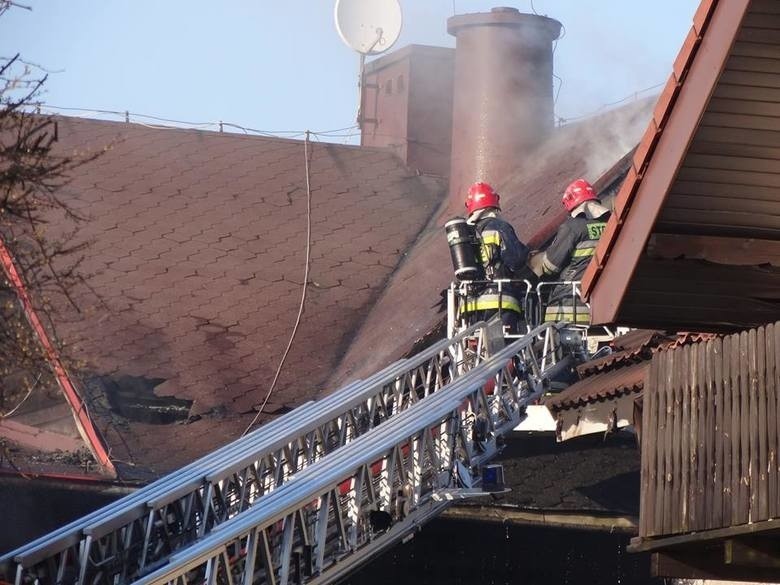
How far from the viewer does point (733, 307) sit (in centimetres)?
805

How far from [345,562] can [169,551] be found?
3.90 ft

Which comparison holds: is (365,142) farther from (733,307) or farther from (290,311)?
(733,307)

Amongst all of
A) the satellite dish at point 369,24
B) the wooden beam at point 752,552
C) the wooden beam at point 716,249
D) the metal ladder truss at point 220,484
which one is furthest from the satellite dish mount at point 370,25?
the wooden beam at point 752,552

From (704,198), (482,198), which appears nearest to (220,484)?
(482,198)

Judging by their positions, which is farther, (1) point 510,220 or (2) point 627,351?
(1) point 510,220

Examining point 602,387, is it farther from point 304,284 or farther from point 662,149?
point 304,284

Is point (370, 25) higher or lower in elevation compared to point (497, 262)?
higher

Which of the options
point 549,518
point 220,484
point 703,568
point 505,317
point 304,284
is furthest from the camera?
point 304,284

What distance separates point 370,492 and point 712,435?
2.98m

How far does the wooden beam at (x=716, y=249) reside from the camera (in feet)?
24.0

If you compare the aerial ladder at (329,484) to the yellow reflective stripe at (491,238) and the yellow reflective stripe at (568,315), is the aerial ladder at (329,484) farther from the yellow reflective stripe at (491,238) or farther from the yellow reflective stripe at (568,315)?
the yellow reflective stripe at (491,238)

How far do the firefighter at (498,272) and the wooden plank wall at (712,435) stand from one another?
161 inches

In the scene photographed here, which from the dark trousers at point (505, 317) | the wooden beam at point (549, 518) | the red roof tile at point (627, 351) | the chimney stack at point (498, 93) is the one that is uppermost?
the chimney stack at point (498, 93)

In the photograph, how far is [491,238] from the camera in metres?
11.7
